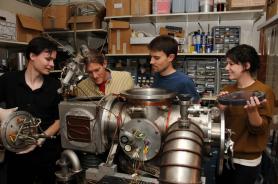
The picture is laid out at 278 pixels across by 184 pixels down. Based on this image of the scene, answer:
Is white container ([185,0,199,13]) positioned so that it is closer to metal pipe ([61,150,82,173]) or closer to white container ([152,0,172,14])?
white container ([152,0,172,14])

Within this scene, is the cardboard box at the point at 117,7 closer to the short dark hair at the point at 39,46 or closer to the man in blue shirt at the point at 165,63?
the man in blue shirt at the point at 165,63

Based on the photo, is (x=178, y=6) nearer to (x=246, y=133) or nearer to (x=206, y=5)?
(x=206, y=5)

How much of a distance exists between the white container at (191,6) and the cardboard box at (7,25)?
189 centimetres

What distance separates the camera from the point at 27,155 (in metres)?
1.66

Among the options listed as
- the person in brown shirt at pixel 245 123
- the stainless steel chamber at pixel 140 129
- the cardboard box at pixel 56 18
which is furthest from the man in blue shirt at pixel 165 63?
the cardboard box at pixel 56 18

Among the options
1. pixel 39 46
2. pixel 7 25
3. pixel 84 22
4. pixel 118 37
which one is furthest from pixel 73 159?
pixel 84 22

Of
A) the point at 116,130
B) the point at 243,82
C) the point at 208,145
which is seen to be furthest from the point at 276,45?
the point at 116,130

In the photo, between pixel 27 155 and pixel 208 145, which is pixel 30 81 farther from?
pixel 208 145

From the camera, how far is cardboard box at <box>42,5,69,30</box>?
3.30 m

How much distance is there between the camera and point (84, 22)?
130 inches

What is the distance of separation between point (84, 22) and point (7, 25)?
3.04ft

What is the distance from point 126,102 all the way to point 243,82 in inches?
31.3

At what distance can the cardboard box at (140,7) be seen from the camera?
3029 mm

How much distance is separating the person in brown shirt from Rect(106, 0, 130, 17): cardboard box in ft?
6.06
